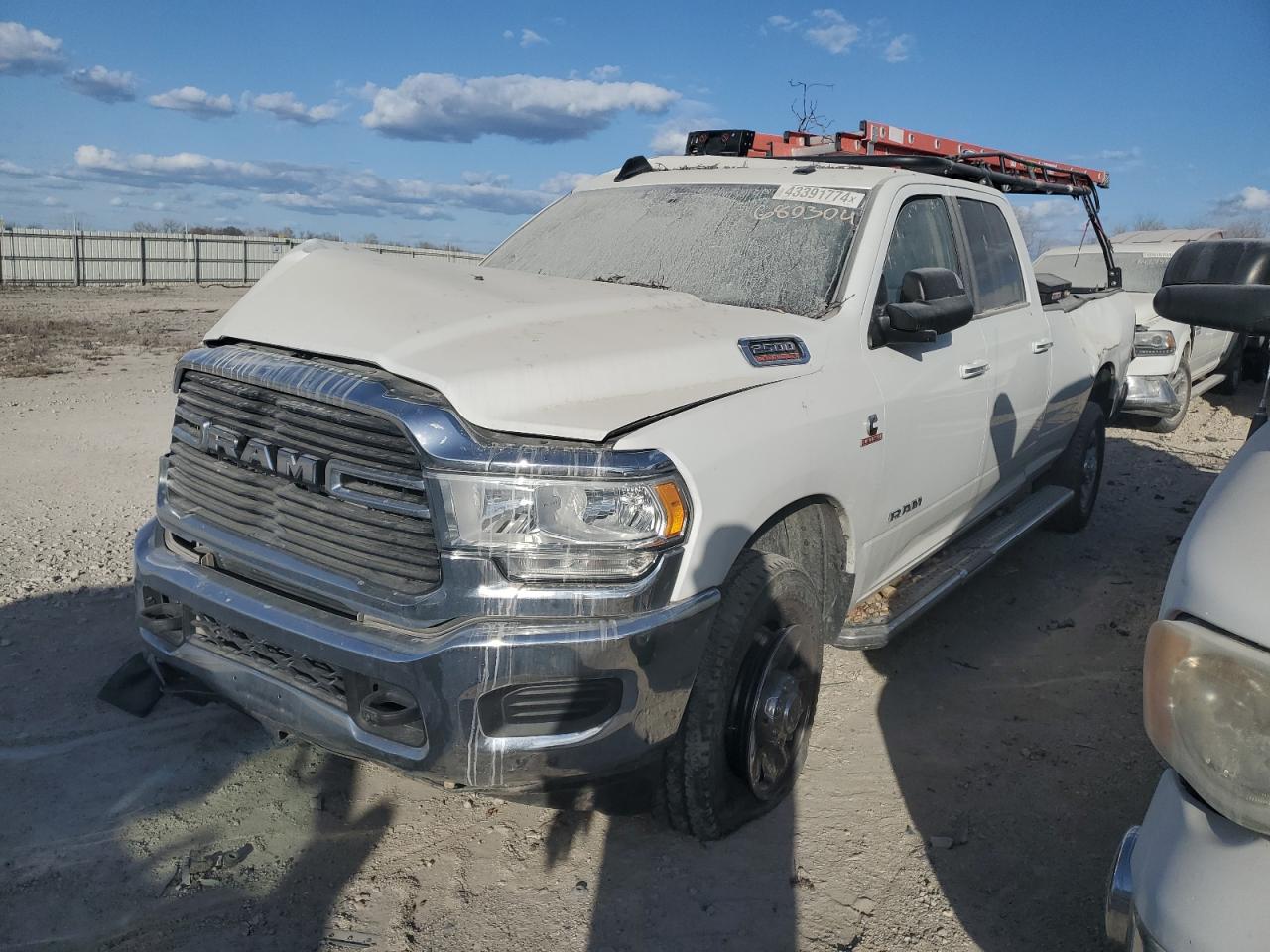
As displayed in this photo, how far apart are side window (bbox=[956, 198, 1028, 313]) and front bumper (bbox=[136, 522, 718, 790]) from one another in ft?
8.99

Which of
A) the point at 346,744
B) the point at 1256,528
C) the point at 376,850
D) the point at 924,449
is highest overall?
the point at 1256,528

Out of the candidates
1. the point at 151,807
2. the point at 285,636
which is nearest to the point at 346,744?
the point at 285,636

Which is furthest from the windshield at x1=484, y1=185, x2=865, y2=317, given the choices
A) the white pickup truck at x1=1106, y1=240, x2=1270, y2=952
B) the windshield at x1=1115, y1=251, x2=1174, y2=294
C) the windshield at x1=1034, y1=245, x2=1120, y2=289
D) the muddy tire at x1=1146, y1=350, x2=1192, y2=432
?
the windshield at x1=1115, y1=251, x2=1174, y2=294

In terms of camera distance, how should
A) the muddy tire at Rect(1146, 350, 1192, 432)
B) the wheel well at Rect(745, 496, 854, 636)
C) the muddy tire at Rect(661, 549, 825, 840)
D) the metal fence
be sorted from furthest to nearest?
the metal fence < the muddy tire at Rect(1146, 350, 1192, 432) < the wheel well at Rect(745, 496, 854, 636) < the muddy tire at Rect(661, 549, 825, 840)

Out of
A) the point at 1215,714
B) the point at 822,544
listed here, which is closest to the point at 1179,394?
the point at 822,544

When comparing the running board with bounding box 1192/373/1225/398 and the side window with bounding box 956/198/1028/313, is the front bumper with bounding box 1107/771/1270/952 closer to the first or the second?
the side window with bounding box 956/198/1028/313

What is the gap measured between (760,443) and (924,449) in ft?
→ 4.21

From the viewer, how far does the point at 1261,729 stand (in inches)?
59.4

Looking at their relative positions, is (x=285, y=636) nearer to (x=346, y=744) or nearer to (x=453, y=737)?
(x=346, y=744)

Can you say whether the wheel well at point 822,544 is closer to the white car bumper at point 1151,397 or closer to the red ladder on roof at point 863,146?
the red ladder on roof at point 863,146

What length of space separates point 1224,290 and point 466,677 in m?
2.15

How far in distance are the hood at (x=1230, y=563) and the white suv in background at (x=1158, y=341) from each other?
7122 mm

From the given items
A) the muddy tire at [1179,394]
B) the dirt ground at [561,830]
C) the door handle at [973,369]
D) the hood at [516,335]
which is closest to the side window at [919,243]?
the door handle at [973,369]

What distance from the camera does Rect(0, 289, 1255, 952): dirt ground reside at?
105 inches
